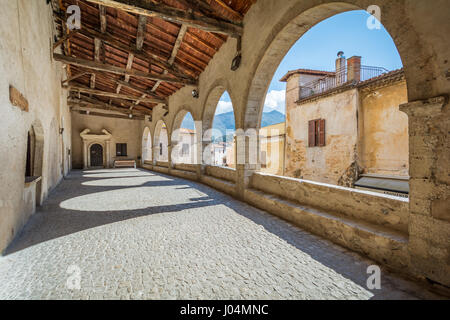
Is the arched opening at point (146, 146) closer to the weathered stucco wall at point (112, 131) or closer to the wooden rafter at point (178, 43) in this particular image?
the weathered stucco wall at point (112, 131)

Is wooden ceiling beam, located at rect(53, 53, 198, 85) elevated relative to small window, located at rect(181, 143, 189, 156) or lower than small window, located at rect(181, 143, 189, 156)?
elevated

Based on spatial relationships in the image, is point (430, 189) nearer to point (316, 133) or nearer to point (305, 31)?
point (305, 31)

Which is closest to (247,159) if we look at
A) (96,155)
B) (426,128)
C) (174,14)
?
(426,128)

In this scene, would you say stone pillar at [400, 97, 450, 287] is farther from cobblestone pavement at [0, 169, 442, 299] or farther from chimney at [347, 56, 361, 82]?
chimney at [347, 56, 361, 82]

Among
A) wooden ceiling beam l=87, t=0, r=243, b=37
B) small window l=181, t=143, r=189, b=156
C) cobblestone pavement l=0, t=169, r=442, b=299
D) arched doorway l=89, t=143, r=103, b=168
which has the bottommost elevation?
cobblestone pavement l=0, t=169, r=442, b=299

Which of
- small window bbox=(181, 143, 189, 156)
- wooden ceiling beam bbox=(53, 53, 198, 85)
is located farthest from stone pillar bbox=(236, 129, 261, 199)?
small window bbox=(181, 143, 189, 156)

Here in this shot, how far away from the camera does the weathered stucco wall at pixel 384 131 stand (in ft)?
26.9

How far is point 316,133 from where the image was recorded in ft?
36.1

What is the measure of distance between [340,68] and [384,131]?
4.63 metres

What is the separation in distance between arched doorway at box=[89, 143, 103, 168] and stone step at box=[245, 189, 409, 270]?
56.8 ft

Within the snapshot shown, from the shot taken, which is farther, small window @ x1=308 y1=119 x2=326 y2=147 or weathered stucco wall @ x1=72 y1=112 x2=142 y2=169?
weathered stucco wall @ x1=72 y1=112 x2=142 y2=169

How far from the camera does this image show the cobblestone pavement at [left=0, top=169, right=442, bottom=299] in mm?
1710
